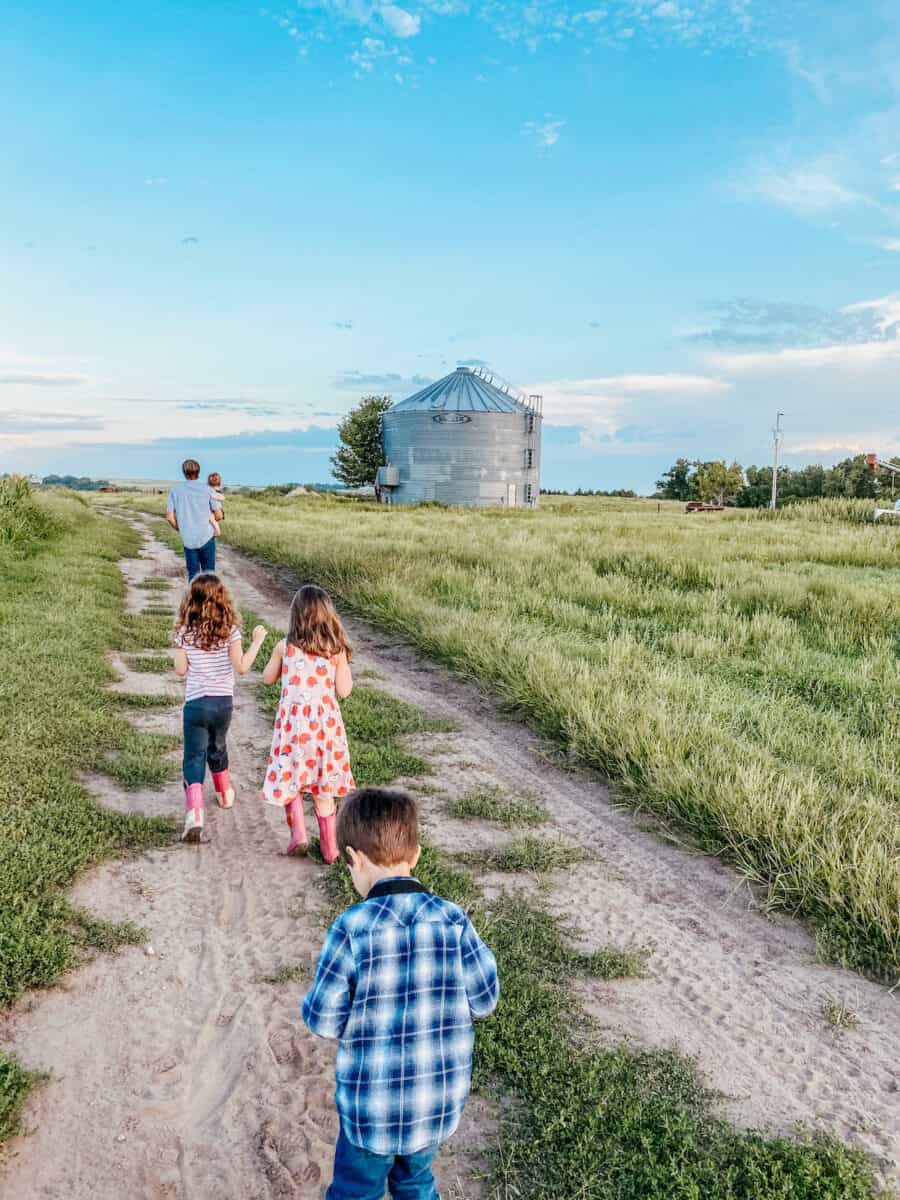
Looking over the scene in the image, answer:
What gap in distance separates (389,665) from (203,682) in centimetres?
470

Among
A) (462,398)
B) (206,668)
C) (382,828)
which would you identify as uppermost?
(462,398)

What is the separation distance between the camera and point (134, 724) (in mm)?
7445

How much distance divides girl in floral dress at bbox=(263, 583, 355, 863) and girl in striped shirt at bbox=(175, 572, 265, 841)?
0.39 m

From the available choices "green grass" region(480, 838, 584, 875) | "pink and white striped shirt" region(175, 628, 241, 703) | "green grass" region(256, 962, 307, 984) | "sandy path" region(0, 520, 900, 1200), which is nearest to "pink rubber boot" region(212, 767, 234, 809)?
"sandy path" region(0, 520, 900, 1200)

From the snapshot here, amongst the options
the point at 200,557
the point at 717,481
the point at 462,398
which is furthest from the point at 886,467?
the point at 200,557

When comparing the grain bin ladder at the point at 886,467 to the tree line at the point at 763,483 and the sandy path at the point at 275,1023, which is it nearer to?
the tree line at the point at 763,483

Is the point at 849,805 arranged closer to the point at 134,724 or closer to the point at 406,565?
the point at 134,724

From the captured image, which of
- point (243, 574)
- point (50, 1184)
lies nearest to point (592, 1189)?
point (50, 1184)

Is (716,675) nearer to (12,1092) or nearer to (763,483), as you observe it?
(12,1092)

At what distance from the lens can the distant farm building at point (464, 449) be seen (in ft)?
188

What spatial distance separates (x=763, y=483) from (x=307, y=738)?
105960 mm

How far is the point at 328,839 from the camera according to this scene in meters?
5.06

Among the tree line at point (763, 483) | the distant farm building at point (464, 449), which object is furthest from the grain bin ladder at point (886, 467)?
the distant farm building at point (464, 449)

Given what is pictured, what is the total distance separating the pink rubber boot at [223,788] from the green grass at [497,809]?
1.48 meters
